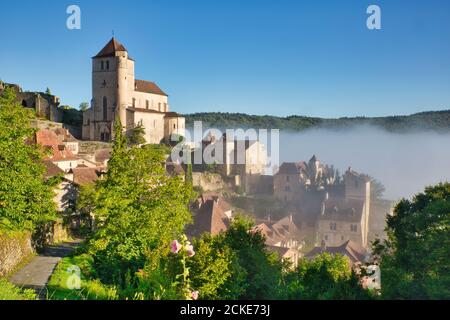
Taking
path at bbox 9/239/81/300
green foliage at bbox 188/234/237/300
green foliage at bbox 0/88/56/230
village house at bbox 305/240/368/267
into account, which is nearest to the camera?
green foliage at bbox 188/234/237/300

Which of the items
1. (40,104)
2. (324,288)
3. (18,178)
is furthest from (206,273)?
(40,104)

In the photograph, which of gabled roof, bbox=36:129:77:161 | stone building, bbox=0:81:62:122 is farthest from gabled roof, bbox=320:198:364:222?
stone building, bbox=0:81:62:122

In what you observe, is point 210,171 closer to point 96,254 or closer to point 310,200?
point 310,200

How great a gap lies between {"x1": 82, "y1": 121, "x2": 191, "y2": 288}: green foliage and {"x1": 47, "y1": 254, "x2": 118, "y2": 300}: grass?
0.47 metres

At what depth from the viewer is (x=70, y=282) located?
42.6 feet

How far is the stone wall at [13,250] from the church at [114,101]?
39.1 m

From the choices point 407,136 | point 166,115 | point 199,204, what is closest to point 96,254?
point 199,204

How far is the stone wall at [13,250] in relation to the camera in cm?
1548

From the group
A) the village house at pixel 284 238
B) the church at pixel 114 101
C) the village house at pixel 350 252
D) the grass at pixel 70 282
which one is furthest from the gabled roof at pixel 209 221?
the church at pixel 114 101

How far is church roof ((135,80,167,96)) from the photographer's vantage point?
206ft

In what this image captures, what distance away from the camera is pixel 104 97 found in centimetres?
5841

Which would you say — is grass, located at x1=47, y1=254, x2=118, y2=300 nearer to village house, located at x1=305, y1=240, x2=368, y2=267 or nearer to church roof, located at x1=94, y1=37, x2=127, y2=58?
village house, located at x1=305, y1=240, x2=368, y2=267

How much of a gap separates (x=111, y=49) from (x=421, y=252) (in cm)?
5085
